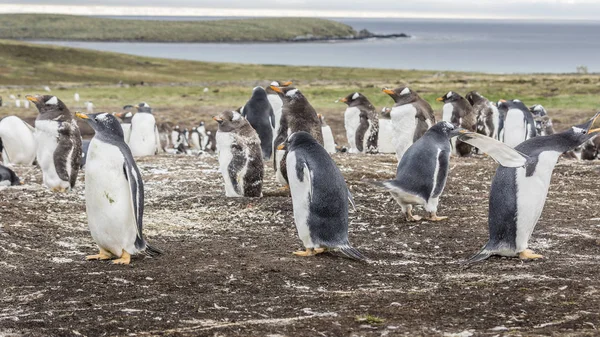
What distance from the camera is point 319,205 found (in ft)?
23.9

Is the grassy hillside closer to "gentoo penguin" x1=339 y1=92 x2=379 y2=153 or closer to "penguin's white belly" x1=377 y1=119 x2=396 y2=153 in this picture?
"penguin's white belly" x1=377 y1=119 x2=396 y2=153

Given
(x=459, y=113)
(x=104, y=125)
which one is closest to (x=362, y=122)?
(x=459, y=113)

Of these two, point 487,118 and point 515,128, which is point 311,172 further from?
point 487,118

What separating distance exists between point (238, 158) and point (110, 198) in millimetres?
3579

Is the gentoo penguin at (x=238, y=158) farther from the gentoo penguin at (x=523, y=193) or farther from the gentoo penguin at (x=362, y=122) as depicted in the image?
the gentoo penguin at (x=362, y=122)

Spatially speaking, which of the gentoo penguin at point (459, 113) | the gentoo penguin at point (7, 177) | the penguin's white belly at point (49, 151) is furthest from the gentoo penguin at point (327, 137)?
the gentoo penguin at point (7, 177)

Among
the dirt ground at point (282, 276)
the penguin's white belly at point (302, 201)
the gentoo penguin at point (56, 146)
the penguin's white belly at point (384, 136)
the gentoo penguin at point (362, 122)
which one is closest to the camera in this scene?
the dirt ground at point (282, 276)

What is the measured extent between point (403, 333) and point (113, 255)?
3.29 meters

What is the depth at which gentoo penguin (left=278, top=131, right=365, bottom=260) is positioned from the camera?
287 inches

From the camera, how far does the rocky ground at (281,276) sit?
5.25 m

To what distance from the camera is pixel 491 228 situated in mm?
7102

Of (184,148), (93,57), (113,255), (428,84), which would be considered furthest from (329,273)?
(93,57)

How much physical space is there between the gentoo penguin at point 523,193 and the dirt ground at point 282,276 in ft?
0.61

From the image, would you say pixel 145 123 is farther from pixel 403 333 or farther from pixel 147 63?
pixel 147 63
